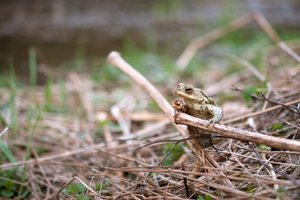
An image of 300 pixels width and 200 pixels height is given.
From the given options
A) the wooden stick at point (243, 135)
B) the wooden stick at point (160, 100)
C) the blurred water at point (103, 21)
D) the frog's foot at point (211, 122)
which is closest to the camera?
the wooden stick at point (243, 135)

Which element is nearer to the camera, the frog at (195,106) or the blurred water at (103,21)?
the frog at (195,106)

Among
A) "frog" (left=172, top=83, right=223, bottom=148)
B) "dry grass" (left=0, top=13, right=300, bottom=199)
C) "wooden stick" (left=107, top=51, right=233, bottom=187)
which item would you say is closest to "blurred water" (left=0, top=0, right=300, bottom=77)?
"dry grass" (left=0, top=13, right=300, bottom=199)

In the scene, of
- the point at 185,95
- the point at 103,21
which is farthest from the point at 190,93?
the point at 103,21

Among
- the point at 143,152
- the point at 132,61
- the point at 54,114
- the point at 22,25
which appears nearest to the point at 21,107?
the point at 54,114

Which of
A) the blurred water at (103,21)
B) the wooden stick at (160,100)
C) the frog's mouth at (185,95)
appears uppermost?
the frog's mouth at (185,95)

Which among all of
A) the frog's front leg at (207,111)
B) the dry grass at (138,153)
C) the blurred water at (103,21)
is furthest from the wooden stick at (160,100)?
the blurred water at (103,21)

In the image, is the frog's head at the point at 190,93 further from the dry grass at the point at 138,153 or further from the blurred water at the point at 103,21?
the blurred water at the point at 103,21

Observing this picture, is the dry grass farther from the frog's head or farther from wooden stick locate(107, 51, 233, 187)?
the frog's head
